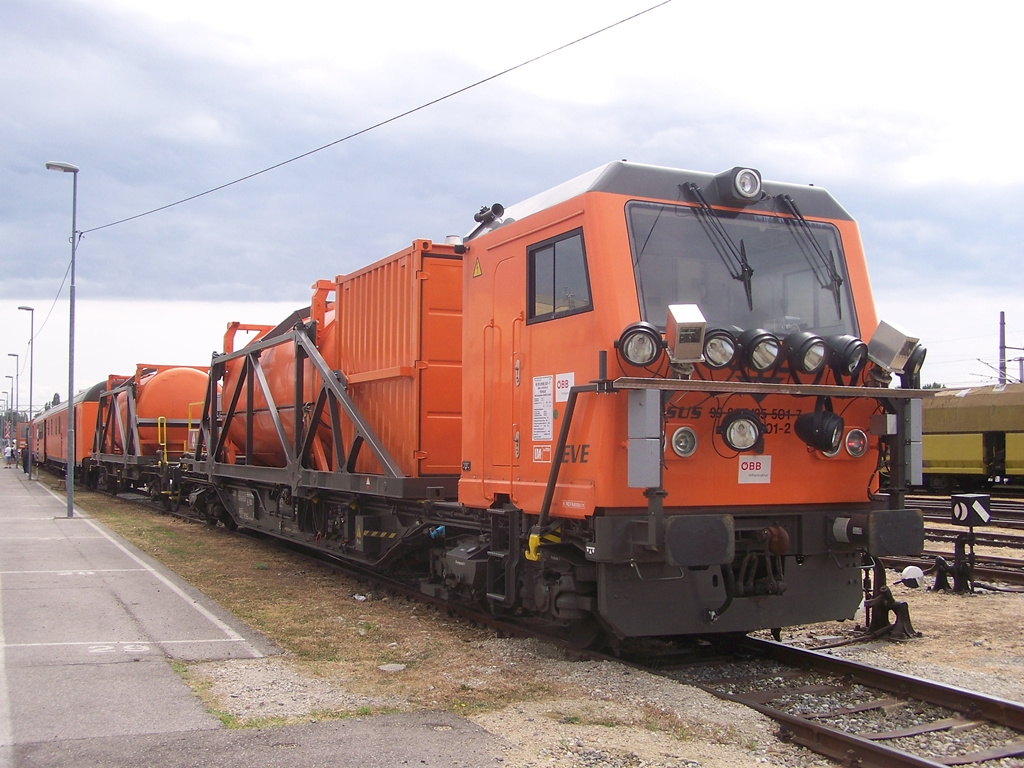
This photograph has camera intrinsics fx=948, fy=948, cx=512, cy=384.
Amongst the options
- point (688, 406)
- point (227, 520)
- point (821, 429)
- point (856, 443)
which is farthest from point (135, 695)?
point (227, 520)

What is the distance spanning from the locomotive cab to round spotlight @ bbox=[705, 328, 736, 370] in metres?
0.01

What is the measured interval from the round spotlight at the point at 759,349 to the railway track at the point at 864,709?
2040 millimetres

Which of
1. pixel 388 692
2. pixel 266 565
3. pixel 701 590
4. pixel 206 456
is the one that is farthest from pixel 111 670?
pixel 206 456

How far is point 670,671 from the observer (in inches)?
257

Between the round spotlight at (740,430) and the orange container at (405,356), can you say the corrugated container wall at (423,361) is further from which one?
the round spotlight at (740,430)

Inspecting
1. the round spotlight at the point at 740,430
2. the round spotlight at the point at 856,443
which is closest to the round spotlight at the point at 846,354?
the round spotlight at the point at 856,443

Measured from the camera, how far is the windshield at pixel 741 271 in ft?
20.7

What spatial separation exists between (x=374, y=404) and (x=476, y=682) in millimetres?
4197

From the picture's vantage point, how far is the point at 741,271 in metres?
6.59

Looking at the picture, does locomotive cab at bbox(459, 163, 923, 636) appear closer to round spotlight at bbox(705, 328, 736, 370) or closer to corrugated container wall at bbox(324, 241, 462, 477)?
round spotlight at bbox(705, 328, 736, 370)

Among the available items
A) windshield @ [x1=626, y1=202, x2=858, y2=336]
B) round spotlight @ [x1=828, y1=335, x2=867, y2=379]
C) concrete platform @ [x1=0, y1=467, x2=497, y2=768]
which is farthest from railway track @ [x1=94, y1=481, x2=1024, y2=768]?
windshield @ [x1=626, y1=202, x2=858, y2=336]

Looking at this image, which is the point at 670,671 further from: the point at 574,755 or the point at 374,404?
the point at 374,404

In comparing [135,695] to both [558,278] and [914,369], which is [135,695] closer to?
[558,278]

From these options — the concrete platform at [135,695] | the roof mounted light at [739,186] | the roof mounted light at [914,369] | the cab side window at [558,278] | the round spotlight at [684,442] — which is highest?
the roof mounted light at [739,186]
